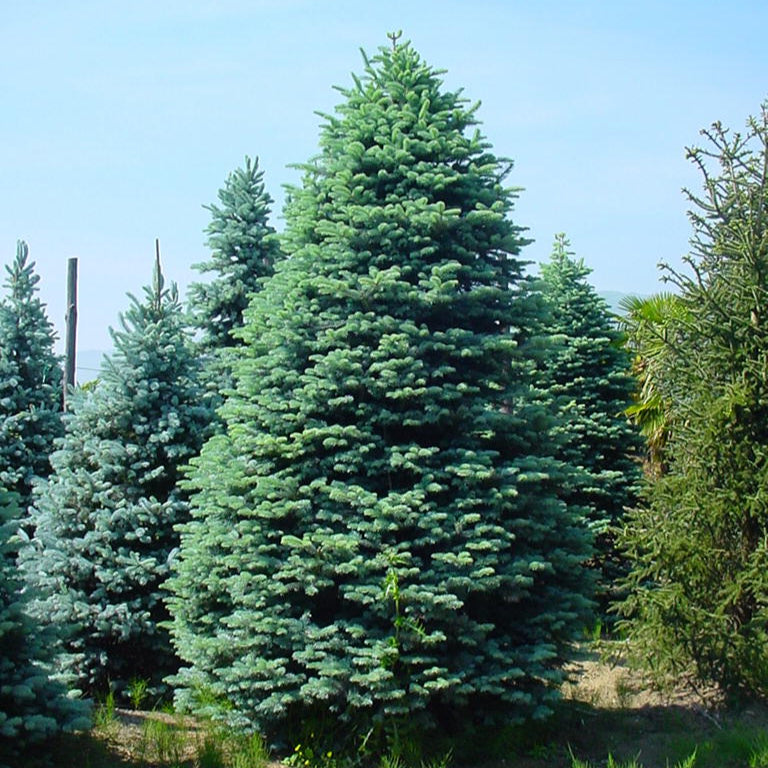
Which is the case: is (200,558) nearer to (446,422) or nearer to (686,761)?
(446,422)

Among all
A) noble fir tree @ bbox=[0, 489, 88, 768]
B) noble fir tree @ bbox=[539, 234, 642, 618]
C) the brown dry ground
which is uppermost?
noble fir tree @ bbox=[539, 234, 642, 618]

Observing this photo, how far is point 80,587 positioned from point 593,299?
7650 millimetres

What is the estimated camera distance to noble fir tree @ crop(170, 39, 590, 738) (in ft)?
19.6

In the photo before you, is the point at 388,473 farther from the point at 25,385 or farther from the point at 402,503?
the point at 25,385

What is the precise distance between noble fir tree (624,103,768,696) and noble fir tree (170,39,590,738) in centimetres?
87

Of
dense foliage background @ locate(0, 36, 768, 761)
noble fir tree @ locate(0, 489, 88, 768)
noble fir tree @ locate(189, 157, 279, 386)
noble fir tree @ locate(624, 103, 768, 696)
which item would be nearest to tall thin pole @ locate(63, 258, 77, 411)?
noble fir tree @ locate(189, 157, 279, 386)

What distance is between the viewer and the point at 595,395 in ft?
40.0

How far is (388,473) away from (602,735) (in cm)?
244

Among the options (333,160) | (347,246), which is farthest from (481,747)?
(333,160)

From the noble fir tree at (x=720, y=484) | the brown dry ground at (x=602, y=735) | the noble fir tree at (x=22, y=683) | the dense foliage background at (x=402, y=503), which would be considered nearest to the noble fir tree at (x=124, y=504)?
the dense foliage background at (x=402, y=503)

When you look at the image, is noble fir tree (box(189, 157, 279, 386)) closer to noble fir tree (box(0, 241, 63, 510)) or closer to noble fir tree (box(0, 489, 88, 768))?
noble fir tree (box(0, 241, 63, 510))

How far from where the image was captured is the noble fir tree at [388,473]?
5.96 m

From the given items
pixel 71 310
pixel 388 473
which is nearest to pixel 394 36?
pixel 388 473

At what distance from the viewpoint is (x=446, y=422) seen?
648 cm
